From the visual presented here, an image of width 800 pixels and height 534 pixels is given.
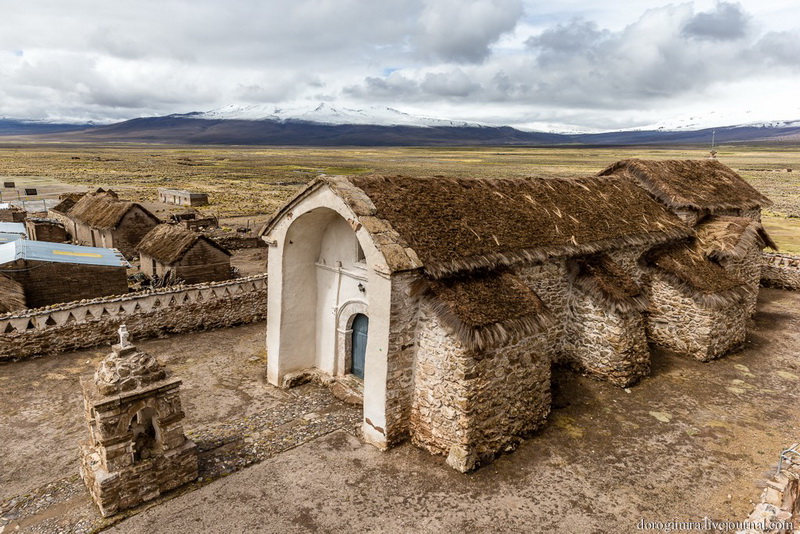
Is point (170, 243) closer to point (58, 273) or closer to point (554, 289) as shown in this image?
point (58, 273)

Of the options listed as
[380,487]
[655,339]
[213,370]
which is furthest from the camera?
[655,339]

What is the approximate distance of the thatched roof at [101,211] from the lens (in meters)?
25.5

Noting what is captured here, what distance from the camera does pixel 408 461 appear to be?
9359 millimetres

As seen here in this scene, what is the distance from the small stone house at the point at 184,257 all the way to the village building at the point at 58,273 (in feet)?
7.19

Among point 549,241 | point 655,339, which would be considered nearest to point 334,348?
point 549,241

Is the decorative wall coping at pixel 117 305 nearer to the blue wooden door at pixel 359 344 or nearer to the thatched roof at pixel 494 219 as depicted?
the blue wooden door at pixel 359 344

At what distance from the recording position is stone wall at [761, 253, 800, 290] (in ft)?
68.5

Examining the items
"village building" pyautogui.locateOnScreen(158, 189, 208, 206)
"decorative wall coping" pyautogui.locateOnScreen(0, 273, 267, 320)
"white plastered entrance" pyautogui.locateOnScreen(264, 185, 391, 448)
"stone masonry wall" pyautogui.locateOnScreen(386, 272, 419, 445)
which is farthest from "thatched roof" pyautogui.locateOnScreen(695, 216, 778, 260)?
"village building" pyautogui.locateOnScreen(158, 189, 208, 206)

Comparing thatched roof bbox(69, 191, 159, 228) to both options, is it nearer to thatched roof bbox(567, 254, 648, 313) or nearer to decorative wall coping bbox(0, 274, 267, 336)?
decorative wall coping bbox(0, 274, 267, 336)

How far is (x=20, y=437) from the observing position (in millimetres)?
9750

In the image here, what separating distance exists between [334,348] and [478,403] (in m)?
4.52

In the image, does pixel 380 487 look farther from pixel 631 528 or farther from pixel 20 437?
pixel 20 437

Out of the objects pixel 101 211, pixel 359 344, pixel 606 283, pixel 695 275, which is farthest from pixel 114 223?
pixel 695 275

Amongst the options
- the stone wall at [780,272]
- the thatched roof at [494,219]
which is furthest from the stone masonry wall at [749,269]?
the stone wall at [780,272]
